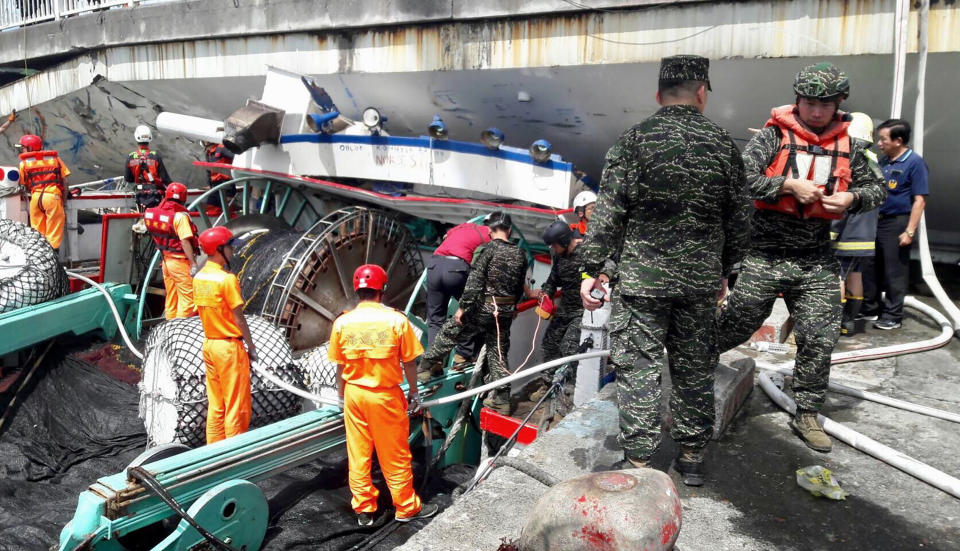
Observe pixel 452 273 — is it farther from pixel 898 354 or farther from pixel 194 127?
pixel 194 127

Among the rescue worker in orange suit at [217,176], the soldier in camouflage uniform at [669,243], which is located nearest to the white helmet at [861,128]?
the soldier in camouflage uniform at [669,243]

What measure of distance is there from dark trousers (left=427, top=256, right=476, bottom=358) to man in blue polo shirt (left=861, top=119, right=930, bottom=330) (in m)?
3.35

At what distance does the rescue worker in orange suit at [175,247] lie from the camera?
745cm

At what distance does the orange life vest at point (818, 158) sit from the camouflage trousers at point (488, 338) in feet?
10.1

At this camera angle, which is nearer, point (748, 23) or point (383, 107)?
point (748, 23)

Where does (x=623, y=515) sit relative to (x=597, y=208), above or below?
below

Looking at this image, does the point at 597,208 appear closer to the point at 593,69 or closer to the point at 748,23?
the point at 748,23

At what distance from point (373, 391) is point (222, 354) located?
1.51 meters

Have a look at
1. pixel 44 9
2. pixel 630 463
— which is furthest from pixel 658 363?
pixel 44 9

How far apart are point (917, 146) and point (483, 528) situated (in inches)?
188

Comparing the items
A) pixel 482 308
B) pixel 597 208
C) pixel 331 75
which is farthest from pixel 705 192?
pixel 331 75

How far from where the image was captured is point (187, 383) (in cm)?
543

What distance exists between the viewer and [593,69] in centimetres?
661

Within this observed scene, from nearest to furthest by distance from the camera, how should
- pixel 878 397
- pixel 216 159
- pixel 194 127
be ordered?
pixel 878 397, pixel 194 127, pixel 216 159
